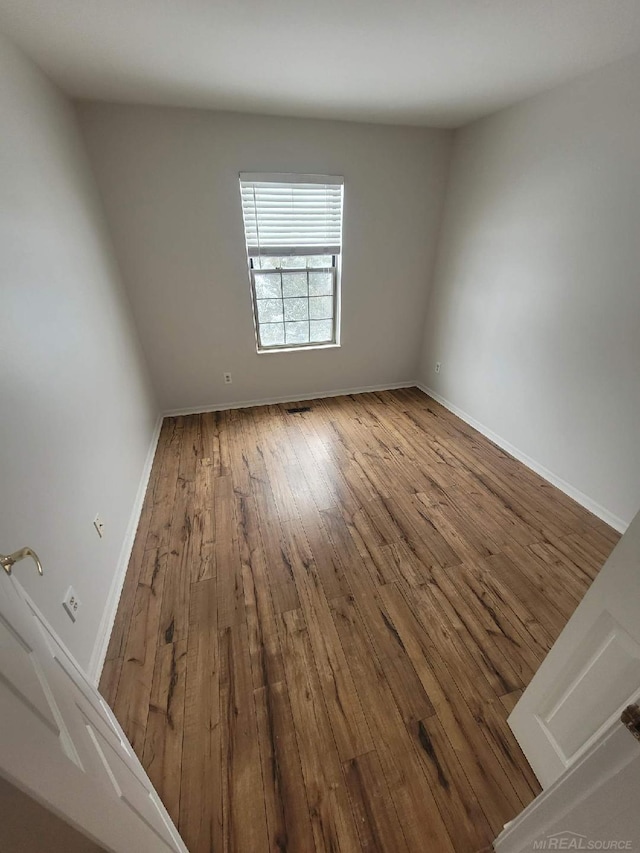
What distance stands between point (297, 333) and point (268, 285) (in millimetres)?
519

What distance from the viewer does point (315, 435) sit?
2.94 meters

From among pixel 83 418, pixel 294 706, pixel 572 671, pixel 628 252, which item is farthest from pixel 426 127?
pixel 294 706

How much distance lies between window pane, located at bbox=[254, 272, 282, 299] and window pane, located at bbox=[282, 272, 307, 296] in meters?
0.06

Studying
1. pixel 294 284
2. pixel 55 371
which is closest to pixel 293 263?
pixel 294 284

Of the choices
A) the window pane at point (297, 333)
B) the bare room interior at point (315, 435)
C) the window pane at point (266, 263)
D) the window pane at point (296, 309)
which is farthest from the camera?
the window pane at point (297, 333)

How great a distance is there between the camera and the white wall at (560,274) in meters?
1.78

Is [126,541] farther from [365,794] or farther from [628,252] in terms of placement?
[628,252]

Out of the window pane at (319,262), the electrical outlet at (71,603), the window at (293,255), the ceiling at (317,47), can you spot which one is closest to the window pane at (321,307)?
the window at (293,255)

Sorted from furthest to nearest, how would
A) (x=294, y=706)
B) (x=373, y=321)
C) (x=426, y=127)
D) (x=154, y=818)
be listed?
(x=373, y=321)
(x=426, y=127)
(x=294, y=706)
(x=154, y=818)

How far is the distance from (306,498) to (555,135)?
2.69m

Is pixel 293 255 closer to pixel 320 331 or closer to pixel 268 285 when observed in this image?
pixel 268 285

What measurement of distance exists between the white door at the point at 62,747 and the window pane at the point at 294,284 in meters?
2.84

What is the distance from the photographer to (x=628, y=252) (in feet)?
5.80

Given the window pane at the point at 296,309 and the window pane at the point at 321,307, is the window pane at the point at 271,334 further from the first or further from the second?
the window pane at the point at 321,307
